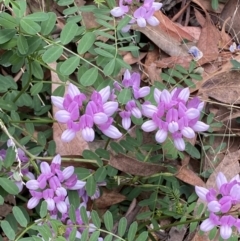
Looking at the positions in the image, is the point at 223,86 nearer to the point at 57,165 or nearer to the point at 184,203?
the point at 184,203

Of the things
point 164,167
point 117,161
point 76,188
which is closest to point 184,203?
point 164,167

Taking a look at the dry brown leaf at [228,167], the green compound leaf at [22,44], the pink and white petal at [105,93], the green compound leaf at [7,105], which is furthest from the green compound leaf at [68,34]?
the dry brown leaf at [228,167]

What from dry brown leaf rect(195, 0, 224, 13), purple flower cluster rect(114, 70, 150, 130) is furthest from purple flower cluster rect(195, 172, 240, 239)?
dry brown leaf rect(195, 0, 224, 13)

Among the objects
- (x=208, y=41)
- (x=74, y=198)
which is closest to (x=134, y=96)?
(x=74, y=198)

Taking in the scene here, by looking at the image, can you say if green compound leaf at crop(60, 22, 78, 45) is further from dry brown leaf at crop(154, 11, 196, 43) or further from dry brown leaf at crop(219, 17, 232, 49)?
dry brown leaf at crop(219, 17, 232, 49)

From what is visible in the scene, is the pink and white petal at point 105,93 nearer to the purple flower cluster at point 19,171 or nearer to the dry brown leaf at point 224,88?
the purple flower cluster at point 19,171
